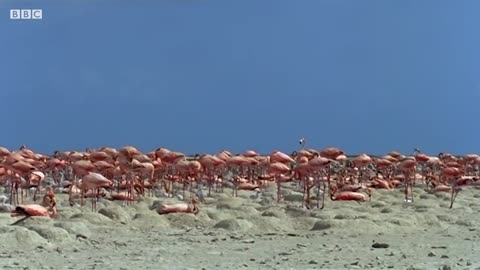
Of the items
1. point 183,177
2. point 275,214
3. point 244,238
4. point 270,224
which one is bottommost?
point 244,238

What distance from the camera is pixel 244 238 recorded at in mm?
10852

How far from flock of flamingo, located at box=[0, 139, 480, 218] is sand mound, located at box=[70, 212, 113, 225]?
0.44 m

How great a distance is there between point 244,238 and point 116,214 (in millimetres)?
2814

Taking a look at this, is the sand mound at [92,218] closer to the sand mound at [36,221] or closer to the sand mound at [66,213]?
the sand mound at [66,213]

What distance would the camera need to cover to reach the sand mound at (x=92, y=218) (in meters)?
11.8

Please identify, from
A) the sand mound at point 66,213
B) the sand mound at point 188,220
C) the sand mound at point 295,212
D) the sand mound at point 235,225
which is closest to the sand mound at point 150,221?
the sand mound at point 188,220

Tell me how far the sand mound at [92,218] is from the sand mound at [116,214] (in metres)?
0.22

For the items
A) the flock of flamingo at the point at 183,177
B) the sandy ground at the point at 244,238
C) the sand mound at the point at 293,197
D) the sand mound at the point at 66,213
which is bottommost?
the sandy ground at the point at 244,238

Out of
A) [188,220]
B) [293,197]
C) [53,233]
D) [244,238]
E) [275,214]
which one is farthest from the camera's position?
[293,197]

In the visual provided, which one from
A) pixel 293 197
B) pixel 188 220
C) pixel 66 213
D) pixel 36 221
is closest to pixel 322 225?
pixel 188 220

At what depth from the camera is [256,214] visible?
13.1 meters

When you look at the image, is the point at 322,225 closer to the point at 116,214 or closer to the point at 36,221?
the point at 116,214

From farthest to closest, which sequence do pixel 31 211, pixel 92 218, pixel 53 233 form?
pixel 92 218 → pixel 31 211 → pixel 53 233

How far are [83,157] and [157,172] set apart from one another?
2495 mm
